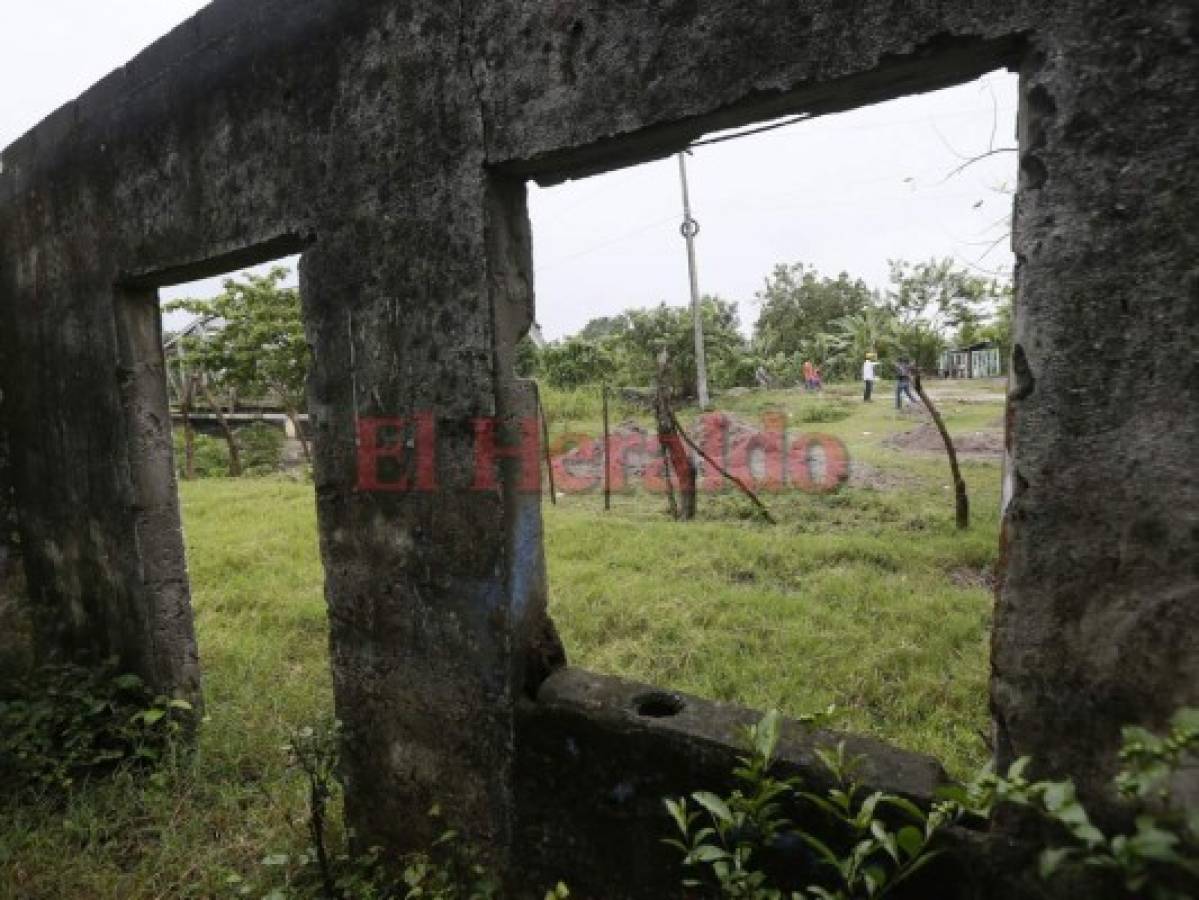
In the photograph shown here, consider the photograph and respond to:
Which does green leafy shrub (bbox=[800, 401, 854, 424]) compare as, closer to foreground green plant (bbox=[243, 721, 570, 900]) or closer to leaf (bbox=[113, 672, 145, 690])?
leaf (bbox=[113, 672, 145, 690])

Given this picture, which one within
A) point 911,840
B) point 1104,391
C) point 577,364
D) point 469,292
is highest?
point 577,364

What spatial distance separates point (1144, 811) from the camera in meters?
1.37

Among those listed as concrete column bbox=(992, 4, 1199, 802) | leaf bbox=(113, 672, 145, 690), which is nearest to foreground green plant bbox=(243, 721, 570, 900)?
leaf bbox=(113, 672, 145, 690)

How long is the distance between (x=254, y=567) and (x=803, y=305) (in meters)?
29.6

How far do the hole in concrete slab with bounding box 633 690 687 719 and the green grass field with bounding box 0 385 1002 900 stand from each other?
1.56 meters

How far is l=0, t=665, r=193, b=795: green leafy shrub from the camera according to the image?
3107 millimetres

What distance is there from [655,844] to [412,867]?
91cm

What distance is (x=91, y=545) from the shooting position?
3500mm

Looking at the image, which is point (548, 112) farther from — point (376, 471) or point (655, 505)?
point (655, 505)

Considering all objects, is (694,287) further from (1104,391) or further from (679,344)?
(1104,391)

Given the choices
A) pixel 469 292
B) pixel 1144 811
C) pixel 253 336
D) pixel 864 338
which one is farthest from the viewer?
pixel 864 338

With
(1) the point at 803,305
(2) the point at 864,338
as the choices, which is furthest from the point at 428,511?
(1) the point at 803,305

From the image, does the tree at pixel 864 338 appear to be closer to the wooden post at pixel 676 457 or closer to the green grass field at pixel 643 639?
the wooden post at pixel 676 457

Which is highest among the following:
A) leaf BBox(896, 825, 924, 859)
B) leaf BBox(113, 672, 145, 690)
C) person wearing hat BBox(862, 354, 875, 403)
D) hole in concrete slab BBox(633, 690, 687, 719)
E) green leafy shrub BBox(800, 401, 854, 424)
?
person wearing hat BBox(862, 354, 875, 403)
